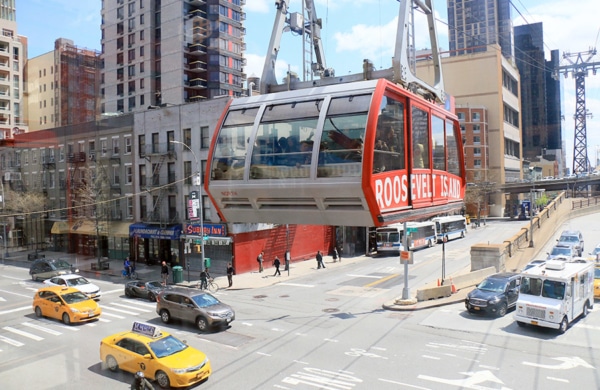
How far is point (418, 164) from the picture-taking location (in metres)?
8.12

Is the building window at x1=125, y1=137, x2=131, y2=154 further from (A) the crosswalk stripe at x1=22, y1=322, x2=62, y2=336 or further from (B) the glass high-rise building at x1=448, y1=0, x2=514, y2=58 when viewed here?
(B) the glass high-rise building at x1=448, y1=0, x2=514, y2=58

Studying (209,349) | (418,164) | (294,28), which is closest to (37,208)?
(209,349)

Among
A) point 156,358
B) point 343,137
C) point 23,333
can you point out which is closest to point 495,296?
point 156,358

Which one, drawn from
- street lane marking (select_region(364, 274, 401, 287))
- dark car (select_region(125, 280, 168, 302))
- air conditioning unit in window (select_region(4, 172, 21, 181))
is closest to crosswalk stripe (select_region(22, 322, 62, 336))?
dark car (select_region(125, 280, 168, 302))

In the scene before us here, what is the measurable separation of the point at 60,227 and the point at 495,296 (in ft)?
64.2

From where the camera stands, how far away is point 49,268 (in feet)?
86.7

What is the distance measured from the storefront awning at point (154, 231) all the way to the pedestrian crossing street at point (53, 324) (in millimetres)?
9833

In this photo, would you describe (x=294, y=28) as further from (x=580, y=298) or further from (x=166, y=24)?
(x=580, y=298)

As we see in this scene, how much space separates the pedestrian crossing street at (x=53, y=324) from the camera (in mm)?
14984

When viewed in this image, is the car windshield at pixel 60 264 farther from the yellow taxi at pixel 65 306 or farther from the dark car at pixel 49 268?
the yellow taxi at pixel 65 306

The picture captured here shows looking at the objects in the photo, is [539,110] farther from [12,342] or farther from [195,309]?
[12,342]

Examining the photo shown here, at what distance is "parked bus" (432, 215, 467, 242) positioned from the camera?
153ft

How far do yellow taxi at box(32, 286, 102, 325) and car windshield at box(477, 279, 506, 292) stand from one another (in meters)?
16.6

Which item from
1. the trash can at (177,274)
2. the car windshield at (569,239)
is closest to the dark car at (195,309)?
the trash can at (177,274)
